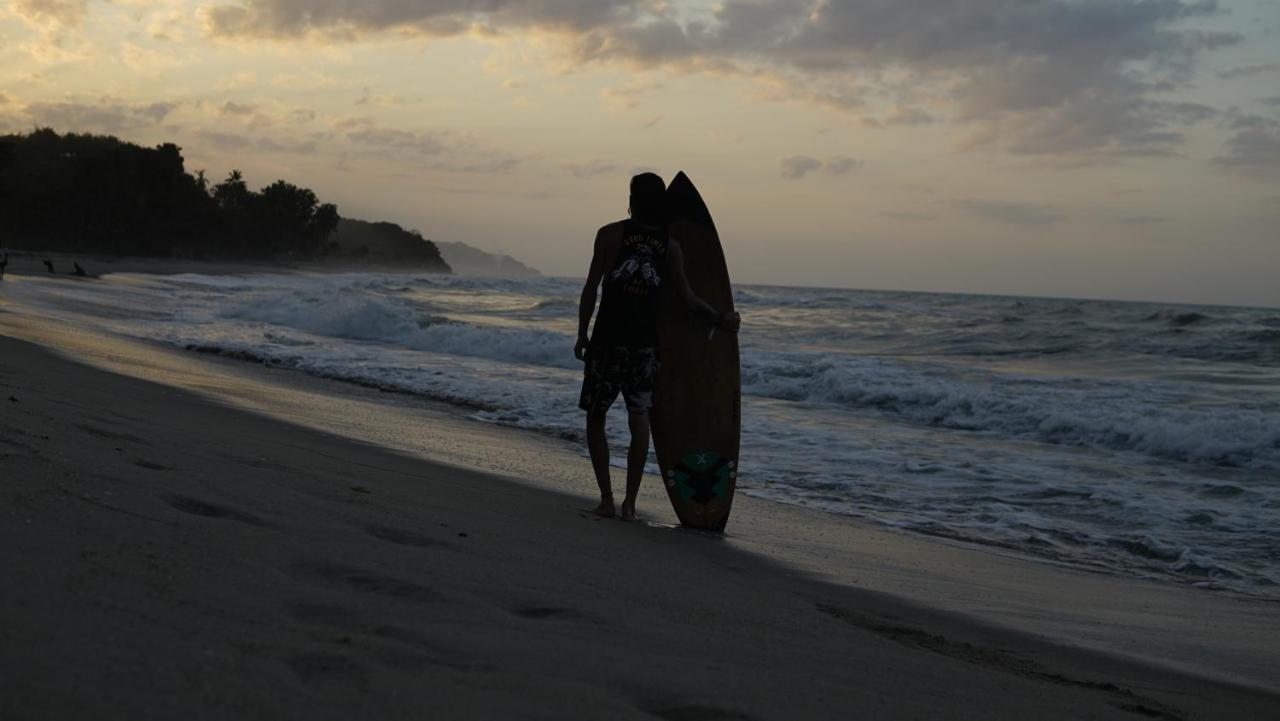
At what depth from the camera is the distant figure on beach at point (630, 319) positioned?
4633 mm

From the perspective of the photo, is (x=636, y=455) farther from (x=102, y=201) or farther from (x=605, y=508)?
(x=102, y=201)

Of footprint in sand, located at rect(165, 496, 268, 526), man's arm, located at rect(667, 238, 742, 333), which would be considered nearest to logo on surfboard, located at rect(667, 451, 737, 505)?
man's arm, located at rect(667, 238, 742, 333)

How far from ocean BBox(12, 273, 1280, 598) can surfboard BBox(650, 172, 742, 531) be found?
841 mm

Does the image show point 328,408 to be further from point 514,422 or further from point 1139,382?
point 1139,382

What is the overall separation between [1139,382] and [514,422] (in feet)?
31.9

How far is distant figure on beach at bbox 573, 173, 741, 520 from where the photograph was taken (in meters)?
4.63

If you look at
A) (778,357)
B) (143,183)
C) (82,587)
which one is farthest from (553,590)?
(143,183)

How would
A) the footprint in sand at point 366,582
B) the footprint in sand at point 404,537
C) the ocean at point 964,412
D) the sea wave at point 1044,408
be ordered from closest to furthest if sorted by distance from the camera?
the footprint in sand at point 366,582, the footprint in sand at point 404,537, the ocean at point 964,412, the sea wave at point 1044,408

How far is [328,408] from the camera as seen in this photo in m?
8.32

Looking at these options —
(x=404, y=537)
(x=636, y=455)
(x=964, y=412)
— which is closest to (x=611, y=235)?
(x=636, y=455)

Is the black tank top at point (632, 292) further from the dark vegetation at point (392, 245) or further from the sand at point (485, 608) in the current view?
the dark vegetation at point (392, 245)

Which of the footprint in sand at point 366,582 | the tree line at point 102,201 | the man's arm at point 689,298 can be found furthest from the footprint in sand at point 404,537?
the tree line at point 102,201

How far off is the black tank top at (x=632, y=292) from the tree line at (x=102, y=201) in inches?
2518

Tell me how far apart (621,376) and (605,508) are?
64cm
